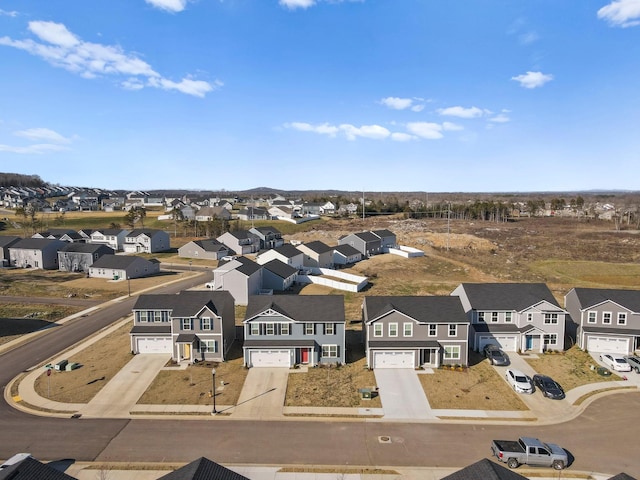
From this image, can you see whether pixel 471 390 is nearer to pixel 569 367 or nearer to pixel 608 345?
pixel 569 367

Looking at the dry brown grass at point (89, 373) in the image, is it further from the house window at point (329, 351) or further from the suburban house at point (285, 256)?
the suburban house at point (285, 256)

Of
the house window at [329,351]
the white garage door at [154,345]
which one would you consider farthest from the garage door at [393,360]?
the white garage door at [154,345]

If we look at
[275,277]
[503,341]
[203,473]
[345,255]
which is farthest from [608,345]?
[345,255]

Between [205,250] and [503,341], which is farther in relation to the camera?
[205,250]

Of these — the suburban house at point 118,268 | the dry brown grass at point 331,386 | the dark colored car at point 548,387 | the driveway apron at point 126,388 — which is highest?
the suburban house at point 118,268

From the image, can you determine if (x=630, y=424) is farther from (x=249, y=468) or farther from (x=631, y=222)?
(x=631, y=222)

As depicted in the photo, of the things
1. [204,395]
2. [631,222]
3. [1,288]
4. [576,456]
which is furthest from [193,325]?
[631,222]
